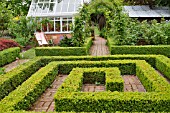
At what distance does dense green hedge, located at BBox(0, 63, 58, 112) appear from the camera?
4.60 metres

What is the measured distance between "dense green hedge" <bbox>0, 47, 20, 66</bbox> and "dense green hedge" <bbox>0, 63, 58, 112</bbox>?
3.55 meters

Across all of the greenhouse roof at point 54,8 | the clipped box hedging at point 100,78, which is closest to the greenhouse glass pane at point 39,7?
the greenhouse roof at point 54,8

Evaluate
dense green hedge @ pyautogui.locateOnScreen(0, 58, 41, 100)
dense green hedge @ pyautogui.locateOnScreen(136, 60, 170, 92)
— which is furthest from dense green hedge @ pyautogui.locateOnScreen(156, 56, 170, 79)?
dense green hedge @ pyautogui.locateOnScreen(0, 58, 41, 100)

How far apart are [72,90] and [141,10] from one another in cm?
2110

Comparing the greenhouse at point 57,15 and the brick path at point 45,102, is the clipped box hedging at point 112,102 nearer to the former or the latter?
the brick path at point 45,102

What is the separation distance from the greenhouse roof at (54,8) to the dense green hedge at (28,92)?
Result: 10.2 meters

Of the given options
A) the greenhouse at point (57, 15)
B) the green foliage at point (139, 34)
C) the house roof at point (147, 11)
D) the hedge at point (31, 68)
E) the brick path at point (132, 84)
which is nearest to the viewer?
the hedge at point (31, 68)

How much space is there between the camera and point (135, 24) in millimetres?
14523

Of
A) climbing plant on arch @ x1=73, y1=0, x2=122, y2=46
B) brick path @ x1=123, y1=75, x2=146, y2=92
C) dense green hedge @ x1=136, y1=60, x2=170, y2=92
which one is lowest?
brick path @ x1=123, y1=75, x2=146, y2=92

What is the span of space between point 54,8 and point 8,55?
7.65 m

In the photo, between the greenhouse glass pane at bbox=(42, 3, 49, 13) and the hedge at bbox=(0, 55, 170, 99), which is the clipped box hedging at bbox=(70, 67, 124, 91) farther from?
the greenhouse glass pane at bbox=(42, 3, 49, 13)

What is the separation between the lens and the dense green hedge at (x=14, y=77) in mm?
6016

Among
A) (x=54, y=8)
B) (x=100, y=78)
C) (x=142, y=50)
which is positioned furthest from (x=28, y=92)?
(x=54, y=8)

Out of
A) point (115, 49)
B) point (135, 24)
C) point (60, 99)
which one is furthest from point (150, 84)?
point (135, 24)
